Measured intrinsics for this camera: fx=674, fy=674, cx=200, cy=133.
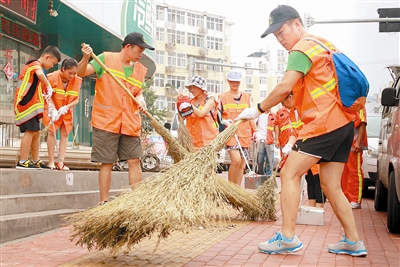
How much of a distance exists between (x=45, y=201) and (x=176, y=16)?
7350cm

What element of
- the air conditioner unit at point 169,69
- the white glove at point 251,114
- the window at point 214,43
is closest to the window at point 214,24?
the window at point 214,43

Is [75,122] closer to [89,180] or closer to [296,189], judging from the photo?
[89,180]

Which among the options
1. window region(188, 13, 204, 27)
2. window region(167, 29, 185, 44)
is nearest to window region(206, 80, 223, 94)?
window region(167, 29, 185, 44)

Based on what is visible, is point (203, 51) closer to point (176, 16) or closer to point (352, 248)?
point (176, 16)

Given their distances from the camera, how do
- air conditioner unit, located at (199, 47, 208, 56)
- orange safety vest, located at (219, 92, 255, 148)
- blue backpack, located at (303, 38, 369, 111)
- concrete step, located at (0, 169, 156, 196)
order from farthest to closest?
air conditioner unit, located at (199, 47, 208, 56) < orange safety vest, located at (219, 92, 255, 148) < concrete step, located at (0, 169, 156, 196) < blue backpack, located at (303, 38, 369, 111)

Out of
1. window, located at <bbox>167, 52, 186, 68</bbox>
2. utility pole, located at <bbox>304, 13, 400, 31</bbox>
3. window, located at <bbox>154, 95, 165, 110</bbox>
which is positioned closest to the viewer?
utility pole, located at <bbox>304, 13, 400, 31</bbox>

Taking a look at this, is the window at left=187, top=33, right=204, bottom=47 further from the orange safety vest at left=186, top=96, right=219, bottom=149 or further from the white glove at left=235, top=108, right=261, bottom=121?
the white glove at left=235, top=108, right=261, bottom=121

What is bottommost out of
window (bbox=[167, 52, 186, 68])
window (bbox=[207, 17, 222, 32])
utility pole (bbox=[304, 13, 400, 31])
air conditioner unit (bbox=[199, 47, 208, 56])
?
utility pole (bbox=[304, 13, 400, 31])

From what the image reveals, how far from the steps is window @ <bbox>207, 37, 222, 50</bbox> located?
7484cm

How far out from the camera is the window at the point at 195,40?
80750mm

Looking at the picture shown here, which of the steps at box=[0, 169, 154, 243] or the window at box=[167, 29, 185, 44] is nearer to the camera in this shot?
the steps at box=[0, 169, 154, 243]

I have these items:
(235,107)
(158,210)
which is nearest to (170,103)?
(235,107)

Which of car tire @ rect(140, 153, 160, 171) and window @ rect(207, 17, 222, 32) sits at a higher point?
window @ rect(207, 17, 222, 32)

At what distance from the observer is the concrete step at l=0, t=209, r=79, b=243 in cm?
629
